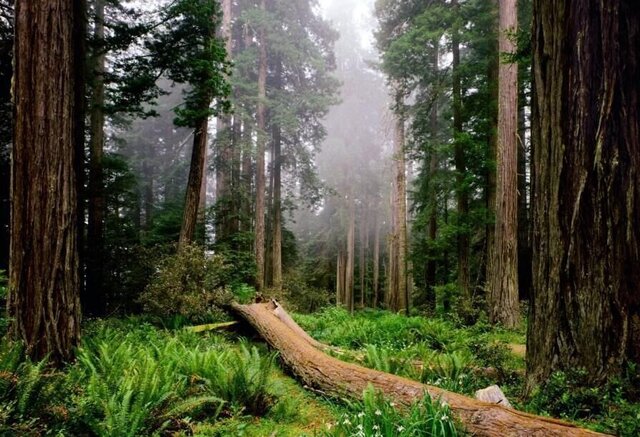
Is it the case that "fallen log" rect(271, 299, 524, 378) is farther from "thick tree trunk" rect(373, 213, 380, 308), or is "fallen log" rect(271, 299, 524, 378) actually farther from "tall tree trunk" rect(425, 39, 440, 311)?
"thick tree trunk" rect(373, 213, 380, 308)

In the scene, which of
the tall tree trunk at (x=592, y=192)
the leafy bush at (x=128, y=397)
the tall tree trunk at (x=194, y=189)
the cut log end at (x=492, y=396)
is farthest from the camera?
the tall tree trunk at (x=194, y=189)

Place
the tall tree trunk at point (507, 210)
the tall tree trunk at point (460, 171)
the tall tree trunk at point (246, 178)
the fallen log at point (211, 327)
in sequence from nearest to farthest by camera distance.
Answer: the fallen log at point (211, 327)
the tall tree trunk at point (507, 210)
the tall tree trunk at point (460, 171)
the tall tree trunk at point (246, 178)

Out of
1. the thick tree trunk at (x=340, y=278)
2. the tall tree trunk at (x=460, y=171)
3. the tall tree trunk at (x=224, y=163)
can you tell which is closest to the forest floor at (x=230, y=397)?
the tall tree trunk at (x=460, y=171)

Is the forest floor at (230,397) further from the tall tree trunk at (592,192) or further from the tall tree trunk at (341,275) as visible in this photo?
the tall tree trunk at (341,275)

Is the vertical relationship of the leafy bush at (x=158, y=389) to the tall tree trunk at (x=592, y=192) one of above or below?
below

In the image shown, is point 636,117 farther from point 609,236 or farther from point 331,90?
point 331,90

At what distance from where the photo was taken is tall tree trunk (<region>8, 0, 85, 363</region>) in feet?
14.5

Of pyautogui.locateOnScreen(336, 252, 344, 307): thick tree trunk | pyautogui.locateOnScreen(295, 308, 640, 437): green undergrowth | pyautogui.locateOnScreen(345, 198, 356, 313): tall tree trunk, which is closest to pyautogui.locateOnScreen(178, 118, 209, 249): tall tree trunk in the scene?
pyautogui.locateOnScreen(295, 308, 640, 437): green undergrowth

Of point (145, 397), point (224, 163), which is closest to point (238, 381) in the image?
point (145, 397)

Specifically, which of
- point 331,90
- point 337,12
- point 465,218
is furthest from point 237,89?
point 337,12

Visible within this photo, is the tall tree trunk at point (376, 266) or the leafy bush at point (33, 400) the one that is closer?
the leafy bush at point (33, 400)

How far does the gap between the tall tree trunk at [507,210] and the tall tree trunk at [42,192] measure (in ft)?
29.0

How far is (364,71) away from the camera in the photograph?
3822cm

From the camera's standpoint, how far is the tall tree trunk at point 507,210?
9008mm
